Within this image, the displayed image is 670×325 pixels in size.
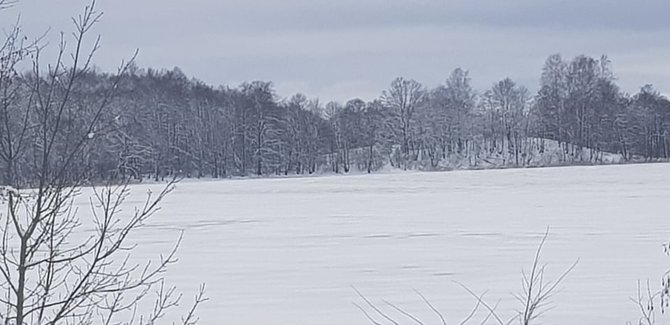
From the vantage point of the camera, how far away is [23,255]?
3.02 m

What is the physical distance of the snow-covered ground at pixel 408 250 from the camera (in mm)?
9562

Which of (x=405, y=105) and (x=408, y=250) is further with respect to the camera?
(x=405, y=105)

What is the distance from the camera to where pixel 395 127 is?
8181cm

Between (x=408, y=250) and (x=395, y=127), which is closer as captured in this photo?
(x=408, y=250)

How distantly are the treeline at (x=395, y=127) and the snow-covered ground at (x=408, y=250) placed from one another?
3899 cm

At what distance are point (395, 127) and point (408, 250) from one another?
221 feet

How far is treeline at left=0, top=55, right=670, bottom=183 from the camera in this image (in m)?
70.9

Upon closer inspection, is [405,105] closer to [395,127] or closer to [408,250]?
[395,127]

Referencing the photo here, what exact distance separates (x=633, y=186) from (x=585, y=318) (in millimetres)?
23850

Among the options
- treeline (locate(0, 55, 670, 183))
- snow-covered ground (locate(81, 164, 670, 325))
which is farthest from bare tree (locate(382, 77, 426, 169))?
snow-covered ground (locate(81, 164, 670, 325))

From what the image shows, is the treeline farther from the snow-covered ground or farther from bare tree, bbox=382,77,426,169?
the snow-covered ground

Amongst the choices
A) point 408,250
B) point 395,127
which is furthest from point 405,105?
point 408,250

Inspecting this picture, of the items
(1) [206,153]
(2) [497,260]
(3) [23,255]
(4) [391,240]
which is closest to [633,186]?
(4) [391,240]

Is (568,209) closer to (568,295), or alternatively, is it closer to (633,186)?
(633,186)
